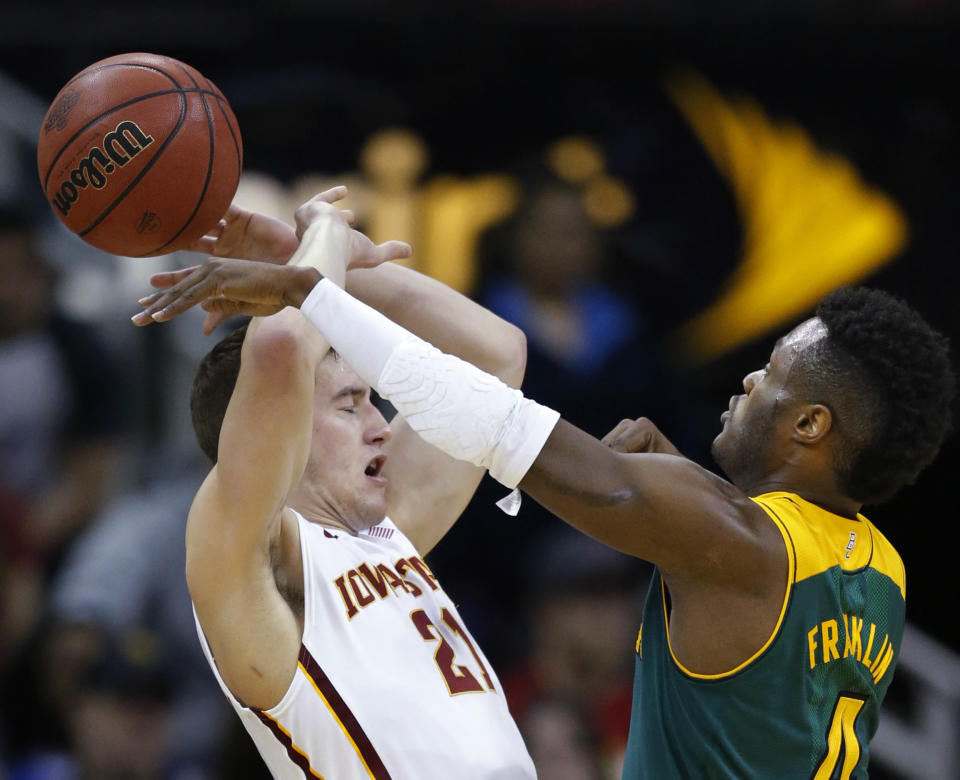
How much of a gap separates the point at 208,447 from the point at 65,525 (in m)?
3.64

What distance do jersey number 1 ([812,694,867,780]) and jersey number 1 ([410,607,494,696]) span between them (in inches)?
33.3

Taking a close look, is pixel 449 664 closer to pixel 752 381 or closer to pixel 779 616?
pixel 779 616

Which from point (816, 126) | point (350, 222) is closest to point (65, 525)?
point (350, 222)

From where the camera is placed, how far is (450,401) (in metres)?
2.72

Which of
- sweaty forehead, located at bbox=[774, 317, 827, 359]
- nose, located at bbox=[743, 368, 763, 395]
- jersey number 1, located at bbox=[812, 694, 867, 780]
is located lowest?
jersey number 1, located at bbox=[812, 694, 867, 780]

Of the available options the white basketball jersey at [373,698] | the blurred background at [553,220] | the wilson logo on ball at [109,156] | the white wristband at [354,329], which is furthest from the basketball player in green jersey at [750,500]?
the blurred background at [553,220]

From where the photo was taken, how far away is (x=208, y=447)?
11.5 feet

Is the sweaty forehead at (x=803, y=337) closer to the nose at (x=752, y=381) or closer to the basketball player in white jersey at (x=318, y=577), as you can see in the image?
the nose at (x=752, y=381)

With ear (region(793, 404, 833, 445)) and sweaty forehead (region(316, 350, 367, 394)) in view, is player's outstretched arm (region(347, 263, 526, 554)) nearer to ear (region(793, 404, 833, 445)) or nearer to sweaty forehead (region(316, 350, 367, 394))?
sweaty forehead (region(316, 350, 367, 394))

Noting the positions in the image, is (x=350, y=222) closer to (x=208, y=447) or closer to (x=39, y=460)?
Answer: (x=208, y=447)

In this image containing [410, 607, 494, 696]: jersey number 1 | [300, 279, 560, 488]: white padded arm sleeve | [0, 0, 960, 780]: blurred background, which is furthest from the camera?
[0, 0, 960, 780]: blurred background

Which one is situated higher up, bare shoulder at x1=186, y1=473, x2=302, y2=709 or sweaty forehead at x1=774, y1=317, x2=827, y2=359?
sweaty forehead at x1=774, y1=317, x2=827, y2=359

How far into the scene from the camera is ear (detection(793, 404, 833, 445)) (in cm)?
305

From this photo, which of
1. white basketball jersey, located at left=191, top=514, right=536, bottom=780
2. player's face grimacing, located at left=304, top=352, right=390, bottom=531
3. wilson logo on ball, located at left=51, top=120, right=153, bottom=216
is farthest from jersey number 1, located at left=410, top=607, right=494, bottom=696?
wilson logo on ball, located at left=51, top=120, right=153, bottom=216
